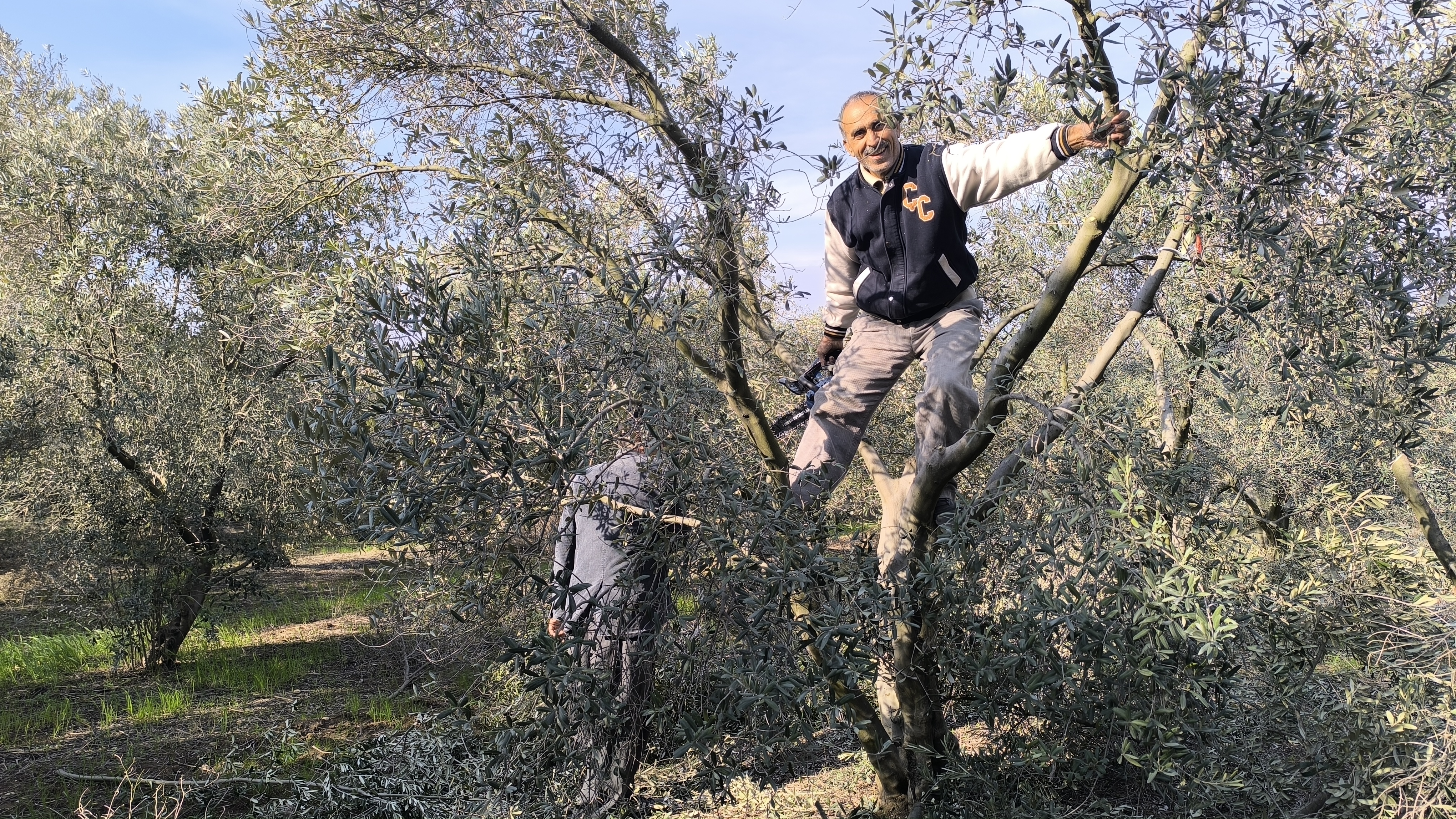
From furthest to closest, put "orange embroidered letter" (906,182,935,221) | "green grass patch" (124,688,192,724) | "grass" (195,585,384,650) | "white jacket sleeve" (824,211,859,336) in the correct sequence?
"grass" (195,585,384,650), "green grass patch" (124,688,192,724), "white jacket sleeve" (824,211,859,336), "orange embroidered letter" (906,182,935,221)

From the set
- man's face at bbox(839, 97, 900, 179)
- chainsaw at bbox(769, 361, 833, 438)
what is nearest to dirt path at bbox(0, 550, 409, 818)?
chainsaw at bbox(769, 361, 833, 438)

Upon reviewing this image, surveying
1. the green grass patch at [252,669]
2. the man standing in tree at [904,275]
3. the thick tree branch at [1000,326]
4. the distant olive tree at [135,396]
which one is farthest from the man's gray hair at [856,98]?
the green grass patch at [252,669]

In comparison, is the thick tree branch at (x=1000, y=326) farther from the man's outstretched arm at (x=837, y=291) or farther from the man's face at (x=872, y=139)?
the man's face at (x=872, y=139)

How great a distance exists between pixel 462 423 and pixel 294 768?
4491 millimetres

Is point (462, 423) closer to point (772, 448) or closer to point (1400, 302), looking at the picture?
point (772, 448)

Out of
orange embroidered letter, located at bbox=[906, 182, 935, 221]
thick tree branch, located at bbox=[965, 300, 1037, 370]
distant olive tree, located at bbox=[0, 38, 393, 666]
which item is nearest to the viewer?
orange embroidered letter, located at bbox=[906, 182, 935, 221]

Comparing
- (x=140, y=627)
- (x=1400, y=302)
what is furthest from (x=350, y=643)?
(x=1400, y=302)

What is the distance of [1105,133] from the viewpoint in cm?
311

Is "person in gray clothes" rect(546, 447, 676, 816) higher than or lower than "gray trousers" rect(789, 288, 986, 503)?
lower

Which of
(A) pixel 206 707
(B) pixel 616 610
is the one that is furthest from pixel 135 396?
(B) pixel 616 610

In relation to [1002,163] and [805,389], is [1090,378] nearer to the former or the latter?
[1002,163]

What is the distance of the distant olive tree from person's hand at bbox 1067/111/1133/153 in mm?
6091

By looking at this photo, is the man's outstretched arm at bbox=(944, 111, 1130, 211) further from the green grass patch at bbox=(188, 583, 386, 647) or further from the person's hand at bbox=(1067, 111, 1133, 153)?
the green grass patch at bbox=(188, 583, 386, 647)

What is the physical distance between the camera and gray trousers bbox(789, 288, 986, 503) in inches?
149
